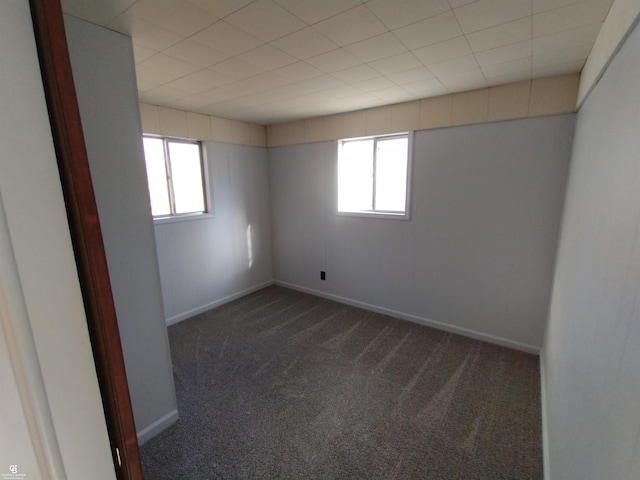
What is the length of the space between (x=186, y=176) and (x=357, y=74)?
7.68 ft

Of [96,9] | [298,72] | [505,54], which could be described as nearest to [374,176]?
[298,72]

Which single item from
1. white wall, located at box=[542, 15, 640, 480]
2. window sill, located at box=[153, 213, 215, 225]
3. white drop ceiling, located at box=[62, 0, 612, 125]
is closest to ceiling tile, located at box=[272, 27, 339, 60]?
white drop ceiling, located at box=[62, 0, 612, 125]

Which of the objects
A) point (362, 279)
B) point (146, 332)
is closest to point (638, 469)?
point (146, 332)

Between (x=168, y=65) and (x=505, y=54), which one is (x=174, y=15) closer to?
(x=168, y=65)

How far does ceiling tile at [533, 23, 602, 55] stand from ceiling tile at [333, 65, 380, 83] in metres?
1.01

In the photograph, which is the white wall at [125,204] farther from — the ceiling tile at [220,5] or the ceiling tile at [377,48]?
the ceiling tile at [377,48]

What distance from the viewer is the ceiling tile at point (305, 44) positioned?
1.61m

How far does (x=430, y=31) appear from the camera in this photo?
5.22ft

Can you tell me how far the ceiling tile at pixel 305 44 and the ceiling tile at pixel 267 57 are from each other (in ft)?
0.19

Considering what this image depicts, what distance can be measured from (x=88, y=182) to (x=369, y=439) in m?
2.03

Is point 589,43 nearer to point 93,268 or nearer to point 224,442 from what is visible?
point 93,268

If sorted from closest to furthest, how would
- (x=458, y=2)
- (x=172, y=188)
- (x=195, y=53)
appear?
(x=458, y=2)
(x=195, y=53)
(x=172, y=188)

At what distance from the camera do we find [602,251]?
3.59ft

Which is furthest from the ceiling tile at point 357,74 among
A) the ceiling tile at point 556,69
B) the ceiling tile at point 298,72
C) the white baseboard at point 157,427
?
the white baseboard at point 157,427
